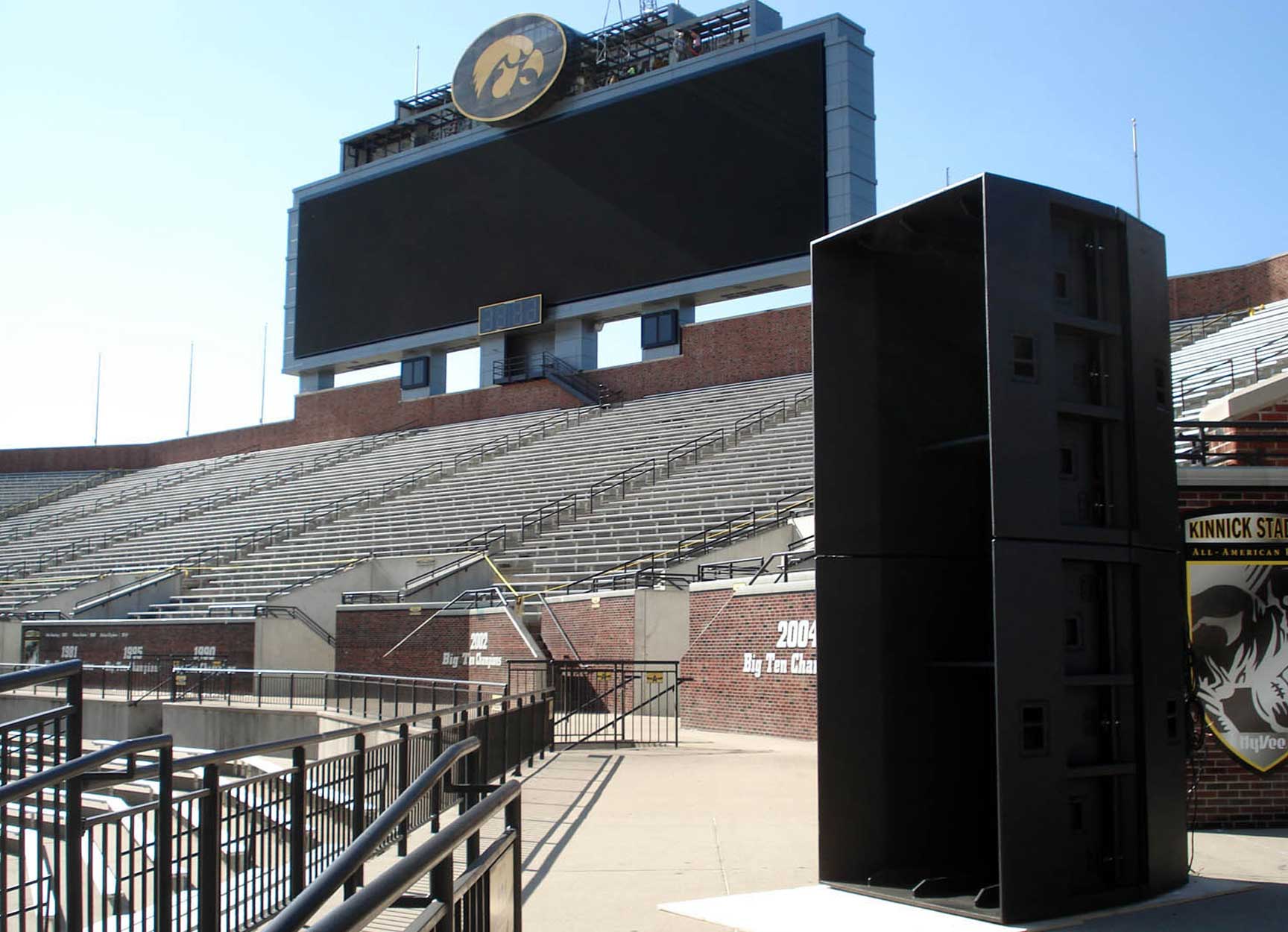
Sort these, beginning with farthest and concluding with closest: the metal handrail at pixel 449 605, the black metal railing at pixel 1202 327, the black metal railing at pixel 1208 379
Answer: the black metal railing at pixel 1202 327, the metal handrail at pixel 449 605, the black metal railing at pixel 1208 379

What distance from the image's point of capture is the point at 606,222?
39.1 meters

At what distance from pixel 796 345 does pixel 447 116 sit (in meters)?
17.1

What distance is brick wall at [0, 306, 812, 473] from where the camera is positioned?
3878 cm

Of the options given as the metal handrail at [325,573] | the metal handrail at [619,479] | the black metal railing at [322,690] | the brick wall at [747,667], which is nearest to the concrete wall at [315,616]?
the metal handrail at [325,573]

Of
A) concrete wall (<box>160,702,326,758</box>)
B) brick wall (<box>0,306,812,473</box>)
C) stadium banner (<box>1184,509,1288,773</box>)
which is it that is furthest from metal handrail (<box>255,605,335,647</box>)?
stadium banner (<box>1184,509,1288,773</box>)

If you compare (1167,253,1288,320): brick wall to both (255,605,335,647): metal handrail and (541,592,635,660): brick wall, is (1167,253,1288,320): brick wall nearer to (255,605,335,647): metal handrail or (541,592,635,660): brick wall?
(541,592,635,660): brick wall

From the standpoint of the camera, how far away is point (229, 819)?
23.5ft

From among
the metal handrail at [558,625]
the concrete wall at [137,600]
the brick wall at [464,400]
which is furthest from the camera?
the brick wall at [464,400]

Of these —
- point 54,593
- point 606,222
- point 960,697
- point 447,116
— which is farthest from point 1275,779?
point 447,116

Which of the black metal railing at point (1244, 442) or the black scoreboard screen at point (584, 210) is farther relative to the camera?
the black scoreboard screen at point (584, 210)

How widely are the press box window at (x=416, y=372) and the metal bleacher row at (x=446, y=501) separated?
183 cm

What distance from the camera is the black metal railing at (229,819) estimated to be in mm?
5531

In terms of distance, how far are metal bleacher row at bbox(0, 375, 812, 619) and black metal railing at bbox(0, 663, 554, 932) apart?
17.3m

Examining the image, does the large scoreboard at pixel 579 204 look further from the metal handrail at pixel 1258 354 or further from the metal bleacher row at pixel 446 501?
the metal handrail at pixel 1258 354
